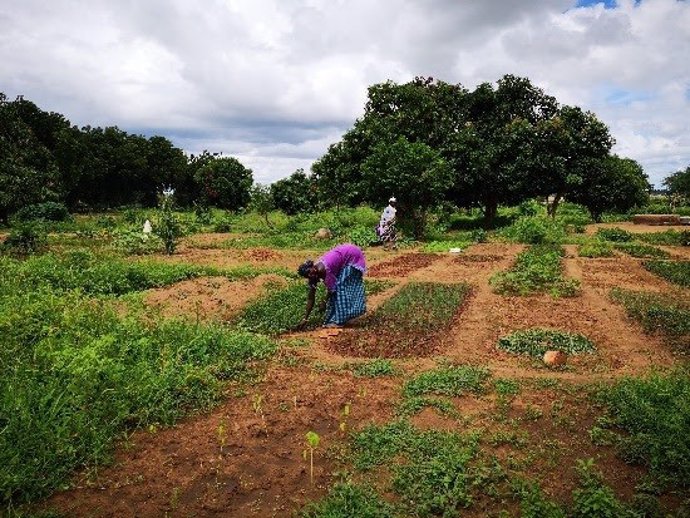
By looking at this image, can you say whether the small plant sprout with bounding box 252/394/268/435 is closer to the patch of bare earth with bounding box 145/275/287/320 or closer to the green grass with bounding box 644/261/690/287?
the patch of bare earth with bounding box 145/275/287/320

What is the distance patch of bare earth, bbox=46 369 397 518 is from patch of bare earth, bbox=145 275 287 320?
11.0 feet

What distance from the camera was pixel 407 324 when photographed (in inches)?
323

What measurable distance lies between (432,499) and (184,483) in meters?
1.86

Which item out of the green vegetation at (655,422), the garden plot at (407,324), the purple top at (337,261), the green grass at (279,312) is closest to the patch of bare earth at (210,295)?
the green grass at (279,312)

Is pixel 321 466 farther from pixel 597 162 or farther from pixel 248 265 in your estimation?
pixel 597 162

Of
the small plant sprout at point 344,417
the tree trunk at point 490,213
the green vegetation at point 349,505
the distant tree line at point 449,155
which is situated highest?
the distant tree line at point 449,155

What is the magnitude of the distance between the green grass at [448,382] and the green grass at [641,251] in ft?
38.8

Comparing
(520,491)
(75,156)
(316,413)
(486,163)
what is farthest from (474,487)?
(75,156)

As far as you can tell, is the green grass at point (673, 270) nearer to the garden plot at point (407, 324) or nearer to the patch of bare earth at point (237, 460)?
the garden plot at point (407, 324)

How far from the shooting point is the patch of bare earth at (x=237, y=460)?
3674mm

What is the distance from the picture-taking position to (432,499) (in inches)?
145

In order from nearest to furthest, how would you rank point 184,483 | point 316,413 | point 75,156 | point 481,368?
1. point 184,483
2. point 316,413
3. point 481,368
4. point 75,156

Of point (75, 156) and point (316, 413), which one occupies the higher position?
point (75, 156)

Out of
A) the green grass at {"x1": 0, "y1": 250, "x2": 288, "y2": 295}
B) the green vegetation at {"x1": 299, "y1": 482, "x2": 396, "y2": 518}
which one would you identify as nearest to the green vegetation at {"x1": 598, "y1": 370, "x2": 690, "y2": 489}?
the green vegetation at {"x1": 299, "y1": 482, "x2": 396, "y2": 518}
